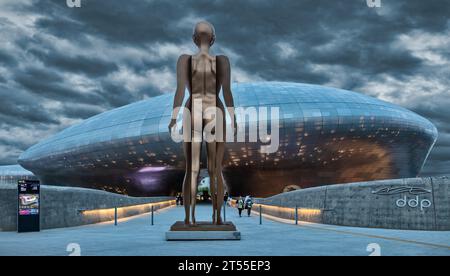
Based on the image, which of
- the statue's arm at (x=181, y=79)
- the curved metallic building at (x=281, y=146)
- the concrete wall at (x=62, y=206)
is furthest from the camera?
the curved metallic building at (x=281, y=146)

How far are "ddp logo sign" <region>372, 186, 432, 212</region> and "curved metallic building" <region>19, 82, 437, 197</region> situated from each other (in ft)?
138

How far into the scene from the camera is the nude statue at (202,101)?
454 inches

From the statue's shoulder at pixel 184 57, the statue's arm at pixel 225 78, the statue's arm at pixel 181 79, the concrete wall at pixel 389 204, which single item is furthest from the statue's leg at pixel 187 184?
the concrete wall at pixel 389 204

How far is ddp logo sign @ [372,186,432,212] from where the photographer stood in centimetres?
1424

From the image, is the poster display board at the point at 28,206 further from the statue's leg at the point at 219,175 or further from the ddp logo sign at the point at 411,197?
the ddp logo sign at the point at 411,197

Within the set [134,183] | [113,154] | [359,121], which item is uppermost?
[359,121]

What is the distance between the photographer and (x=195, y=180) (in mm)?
11609

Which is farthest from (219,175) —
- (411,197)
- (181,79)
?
(411,197)

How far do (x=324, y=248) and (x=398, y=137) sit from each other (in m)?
57.1

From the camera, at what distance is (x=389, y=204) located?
49.2 ft

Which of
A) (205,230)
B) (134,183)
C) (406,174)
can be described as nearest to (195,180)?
(205,230)

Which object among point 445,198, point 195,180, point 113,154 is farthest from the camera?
point 113,154
